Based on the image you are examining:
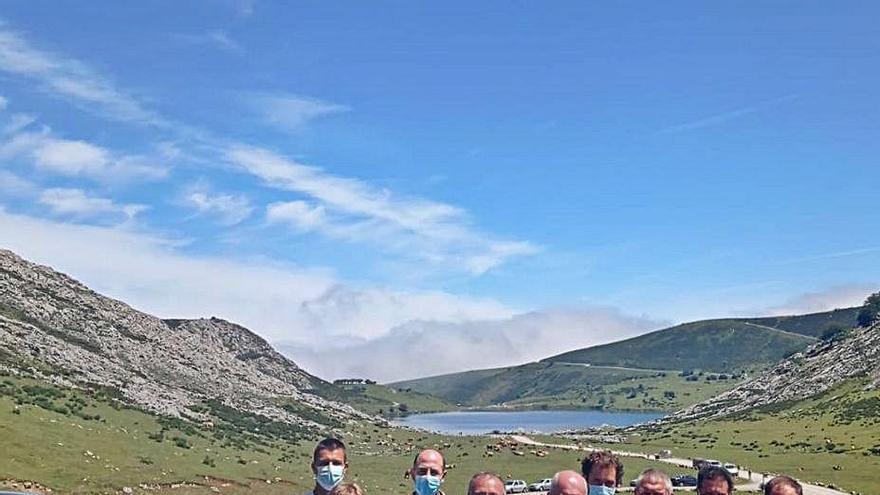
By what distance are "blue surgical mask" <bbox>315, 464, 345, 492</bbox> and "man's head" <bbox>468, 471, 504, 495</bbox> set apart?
6.47 feet

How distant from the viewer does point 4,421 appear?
50.5 meters

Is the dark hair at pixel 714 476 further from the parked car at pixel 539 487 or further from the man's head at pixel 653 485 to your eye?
the parked car at pixel 539 487

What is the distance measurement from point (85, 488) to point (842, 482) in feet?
181

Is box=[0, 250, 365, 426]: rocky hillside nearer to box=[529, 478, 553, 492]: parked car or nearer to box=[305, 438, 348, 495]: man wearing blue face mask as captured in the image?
box=[529, 478, 553, 492]: parked car

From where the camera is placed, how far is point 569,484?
28.7 feet

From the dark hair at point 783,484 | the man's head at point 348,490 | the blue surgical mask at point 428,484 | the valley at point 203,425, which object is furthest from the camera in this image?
the valley at point 203,425

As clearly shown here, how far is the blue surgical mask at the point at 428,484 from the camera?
9945 mm

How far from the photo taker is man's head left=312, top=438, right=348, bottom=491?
10194mm

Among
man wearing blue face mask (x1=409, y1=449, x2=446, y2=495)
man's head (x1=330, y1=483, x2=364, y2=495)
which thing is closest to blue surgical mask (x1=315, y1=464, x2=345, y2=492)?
man wearing blue face mask (x1=409, y1=449, x2=446, y2=495)

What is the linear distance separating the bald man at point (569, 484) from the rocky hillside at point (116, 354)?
71.7 m

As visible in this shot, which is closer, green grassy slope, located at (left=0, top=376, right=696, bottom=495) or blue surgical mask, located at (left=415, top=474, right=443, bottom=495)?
blue surgical mask, located at (left=415, top=474, right=443, bottom=495)

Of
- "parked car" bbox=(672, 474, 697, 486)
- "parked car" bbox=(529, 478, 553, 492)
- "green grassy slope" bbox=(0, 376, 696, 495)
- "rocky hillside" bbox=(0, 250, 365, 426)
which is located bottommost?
"parked car" bbox=(529, 478, 553, 492)

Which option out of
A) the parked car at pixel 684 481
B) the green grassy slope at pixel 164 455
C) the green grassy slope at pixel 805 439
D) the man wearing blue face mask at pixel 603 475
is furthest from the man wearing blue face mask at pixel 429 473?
the green grassy slope at pixel 805 439

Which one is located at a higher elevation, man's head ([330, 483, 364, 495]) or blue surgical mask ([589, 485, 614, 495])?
man's head ([330, 483, 364, 495])
